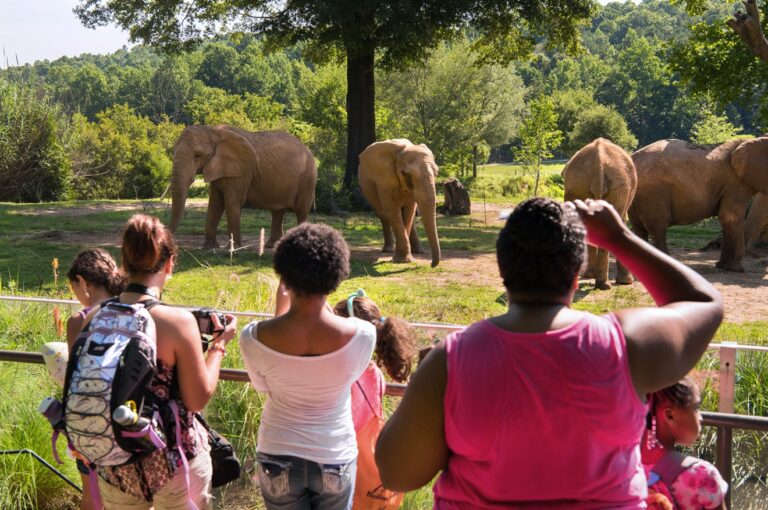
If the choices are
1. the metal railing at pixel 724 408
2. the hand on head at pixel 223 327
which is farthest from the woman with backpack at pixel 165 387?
the metal railing at pixel 724 408

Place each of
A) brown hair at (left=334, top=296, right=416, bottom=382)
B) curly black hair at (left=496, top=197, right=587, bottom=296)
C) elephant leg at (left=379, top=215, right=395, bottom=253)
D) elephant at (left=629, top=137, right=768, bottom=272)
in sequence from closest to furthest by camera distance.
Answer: curly black hair at (left=496, top=197, right=587, bottom=296) < brown hair at (left=334, top=296, right=416, bottom=382) < elephant at (left=629, top=137, right=768, bottom=272) < elephant leg at (left=379, top=215, right=395, bottom=253)

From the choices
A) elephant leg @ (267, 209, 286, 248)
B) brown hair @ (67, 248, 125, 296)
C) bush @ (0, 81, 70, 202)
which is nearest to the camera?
brown hair @ (67, 248, 125, 296)

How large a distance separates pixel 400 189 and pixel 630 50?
10943 centimetres

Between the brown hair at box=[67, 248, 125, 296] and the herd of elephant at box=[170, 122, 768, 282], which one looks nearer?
the brown hair at box=[67, 248, 125, 296]

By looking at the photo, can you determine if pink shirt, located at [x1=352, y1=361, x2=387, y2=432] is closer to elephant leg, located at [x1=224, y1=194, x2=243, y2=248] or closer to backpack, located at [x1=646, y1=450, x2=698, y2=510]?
backpack, located at [x1=646, y1=450, x2=698, y2=510]

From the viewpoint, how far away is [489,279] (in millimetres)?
14625

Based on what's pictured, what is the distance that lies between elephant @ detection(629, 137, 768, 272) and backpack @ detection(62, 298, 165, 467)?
14081mm

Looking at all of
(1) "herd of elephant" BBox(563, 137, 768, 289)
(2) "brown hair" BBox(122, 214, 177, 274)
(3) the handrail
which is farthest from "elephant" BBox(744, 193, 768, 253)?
Answer: (2) "brown hair" BBox(122, 214, 177, 274)

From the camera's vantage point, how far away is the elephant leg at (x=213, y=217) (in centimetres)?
1655

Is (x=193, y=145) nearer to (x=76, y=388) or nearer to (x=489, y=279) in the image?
(x=489, y=279)

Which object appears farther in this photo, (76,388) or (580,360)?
(76,388)

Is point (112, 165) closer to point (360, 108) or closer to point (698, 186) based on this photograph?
point (360, 108)

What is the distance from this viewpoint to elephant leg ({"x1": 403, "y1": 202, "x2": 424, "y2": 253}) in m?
16.5

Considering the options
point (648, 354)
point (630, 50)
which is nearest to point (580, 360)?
point (648, 354)
